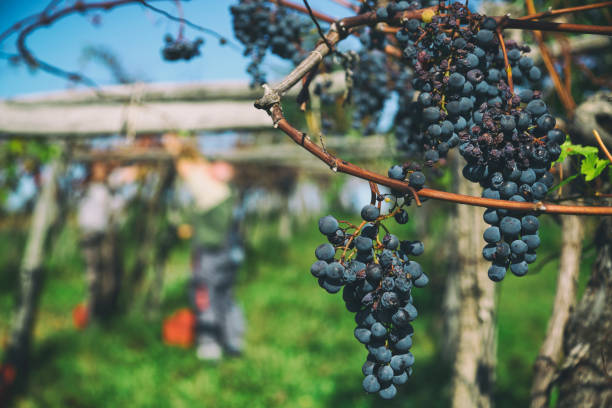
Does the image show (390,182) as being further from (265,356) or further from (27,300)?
(27,300)

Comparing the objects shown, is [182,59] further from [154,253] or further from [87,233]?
[154,253]

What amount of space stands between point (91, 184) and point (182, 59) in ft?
17.6

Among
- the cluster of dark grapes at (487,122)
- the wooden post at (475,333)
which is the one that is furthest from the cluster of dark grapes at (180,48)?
the wooden post at (475,333)

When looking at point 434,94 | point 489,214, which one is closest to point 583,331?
point 489,214

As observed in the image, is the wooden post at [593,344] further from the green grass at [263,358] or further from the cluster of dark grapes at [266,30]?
the cluster of dark grapes at [266,30]

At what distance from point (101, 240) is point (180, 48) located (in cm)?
538

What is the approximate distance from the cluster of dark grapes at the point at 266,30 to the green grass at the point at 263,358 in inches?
54.7

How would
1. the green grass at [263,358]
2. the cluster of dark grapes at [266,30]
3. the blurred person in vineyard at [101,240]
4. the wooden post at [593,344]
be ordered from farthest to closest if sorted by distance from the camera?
the blurred person in vineyard at [101,240] < the green grass at [263,358] < the cluster of dark grapes at [266,30] < the wooden post at [593,344]

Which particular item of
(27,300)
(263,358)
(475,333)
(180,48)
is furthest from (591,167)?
(27,300)

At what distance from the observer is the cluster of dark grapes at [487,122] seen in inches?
34.5

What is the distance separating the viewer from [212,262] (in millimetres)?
4840

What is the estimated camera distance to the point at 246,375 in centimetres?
417

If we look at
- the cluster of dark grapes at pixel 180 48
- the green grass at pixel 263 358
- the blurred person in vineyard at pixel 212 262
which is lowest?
the green grass at pixel 263 358

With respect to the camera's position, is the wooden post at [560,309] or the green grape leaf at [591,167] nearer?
the green grape leaf at [591,167]
